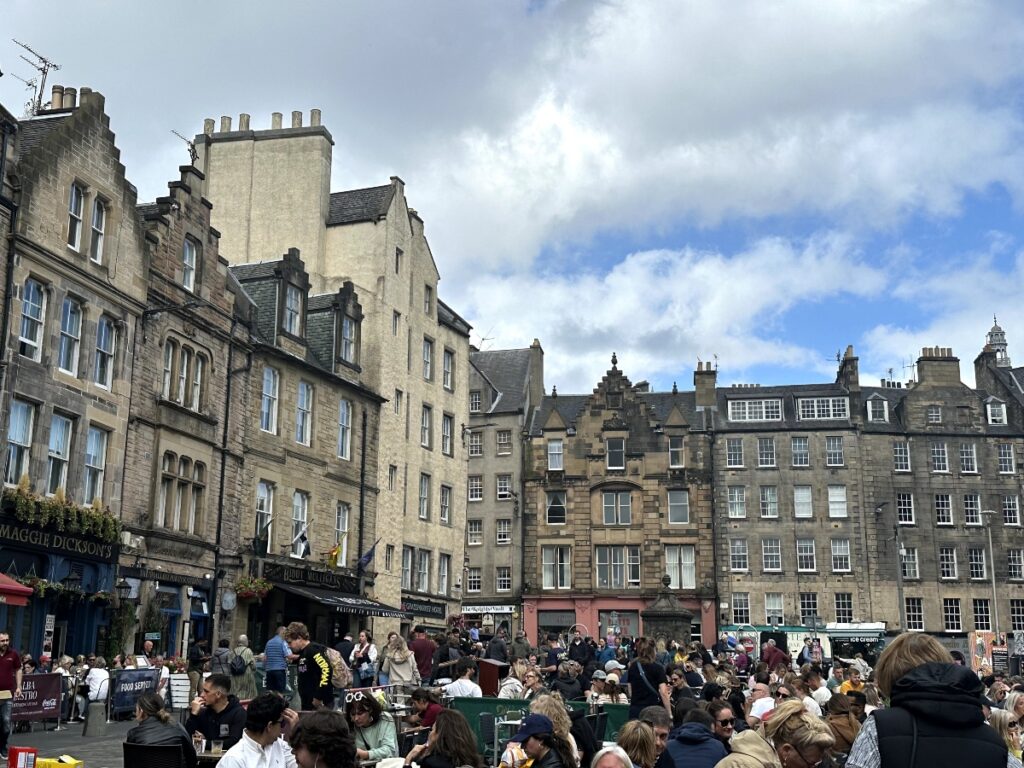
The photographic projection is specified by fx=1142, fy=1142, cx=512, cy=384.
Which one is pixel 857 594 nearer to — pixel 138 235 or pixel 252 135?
pixel 252 135

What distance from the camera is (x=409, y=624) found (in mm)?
43188

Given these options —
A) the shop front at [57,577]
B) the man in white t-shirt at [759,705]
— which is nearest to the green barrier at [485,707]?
the man in white t-shirt at [759,705]

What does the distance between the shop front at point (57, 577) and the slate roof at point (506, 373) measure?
122 ft

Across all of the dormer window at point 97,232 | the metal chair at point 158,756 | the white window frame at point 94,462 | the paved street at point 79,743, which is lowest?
the paved street at point 79,743

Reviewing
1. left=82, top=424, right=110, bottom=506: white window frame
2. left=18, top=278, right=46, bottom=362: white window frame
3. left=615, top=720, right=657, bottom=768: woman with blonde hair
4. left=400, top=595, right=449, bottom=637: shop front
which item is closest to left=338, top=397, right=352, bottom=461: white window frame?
left=400, top=595, right=449, bottom=637: shop front

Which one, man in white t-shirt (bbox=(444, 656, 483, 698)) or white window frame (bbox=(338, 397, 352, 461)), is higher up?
white window frame (bbox=(338, 397, 352, 461))

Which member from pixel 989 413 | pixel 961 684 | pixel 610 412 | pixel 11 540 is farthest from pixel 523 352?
pixel 961 684

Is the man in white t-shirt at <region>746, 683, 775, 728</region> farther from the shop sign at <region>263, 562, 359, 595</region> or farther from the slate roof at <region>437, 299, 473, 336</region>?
the slate roof at <region>437, 299, 473, 336</region>

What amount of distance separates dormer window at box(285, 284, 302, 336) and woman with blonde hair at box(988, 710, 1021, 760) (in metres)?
29.1

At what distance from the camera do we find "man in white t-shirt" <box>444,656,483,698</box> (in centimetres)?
1634

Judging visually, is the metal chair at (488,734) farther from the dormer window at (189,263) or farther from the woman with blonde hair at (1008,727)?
the dormer window at (189,263)

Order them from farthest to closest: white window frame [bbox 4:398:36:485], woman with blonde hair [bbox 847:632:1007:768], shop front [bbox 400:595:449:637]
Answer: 1. shop front [bbox 400:595:449:637]
2. white window frame [bbox 4:398:36:485]
3. woman with blonde hair [bbox 847:632:1007:768]

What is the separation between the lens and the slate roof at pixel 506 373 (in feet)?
208

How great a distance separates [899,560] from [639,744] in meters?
49.2
